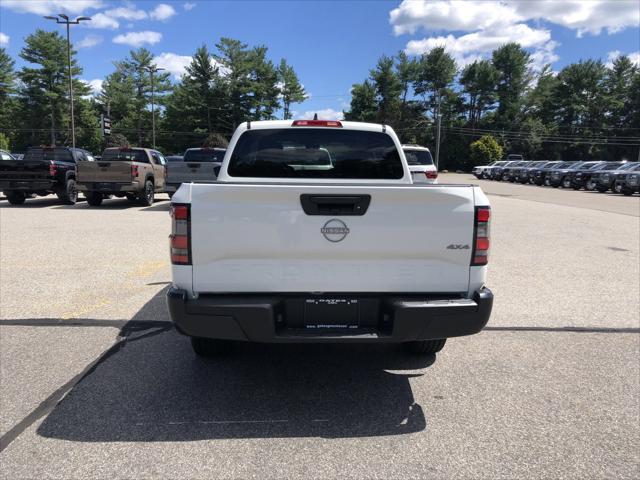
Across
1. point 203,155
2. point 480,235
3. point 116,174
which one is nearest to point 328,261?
point 480,235

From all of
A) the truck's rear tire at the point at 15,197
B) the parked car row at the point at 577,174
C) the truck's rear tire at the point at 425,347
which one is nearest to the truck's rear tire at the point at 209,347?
the truck's rear tire at the point at 425,347

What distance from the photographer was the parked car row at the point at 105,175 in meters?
15.0

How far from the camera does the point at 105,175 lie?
600 inches

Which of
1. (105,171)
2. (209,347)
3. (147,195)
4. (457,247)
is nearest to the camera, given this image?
(457,247)

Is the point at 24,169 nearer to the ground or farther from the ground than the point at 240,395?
farther from the ground

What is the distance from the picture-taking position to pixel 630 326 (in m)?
5.12

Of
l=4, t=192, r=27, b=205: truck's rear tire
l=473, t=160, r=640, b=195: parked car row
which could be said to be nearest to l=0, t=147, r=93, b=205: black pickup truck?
l=4, t=192, r=27, b=205: truck's rear tire

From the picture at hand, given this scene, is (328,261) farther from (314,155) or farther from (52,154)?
(52,154)

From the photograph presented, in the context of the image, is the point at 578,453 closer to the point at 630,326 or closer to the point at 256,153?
the point at 630,326

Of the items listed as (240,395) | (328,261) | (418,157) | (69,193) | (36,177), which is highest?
(418,157)

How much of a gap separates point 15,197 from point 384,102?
2927 inches

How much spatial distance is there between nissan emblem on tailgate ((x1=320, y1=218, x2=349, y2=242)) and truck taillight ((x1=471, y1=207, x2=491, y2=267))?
852 mm

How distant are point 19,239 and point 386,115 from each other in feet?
244

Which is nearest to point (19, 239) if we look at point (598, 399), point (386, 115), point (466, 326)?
point (466, 326)
